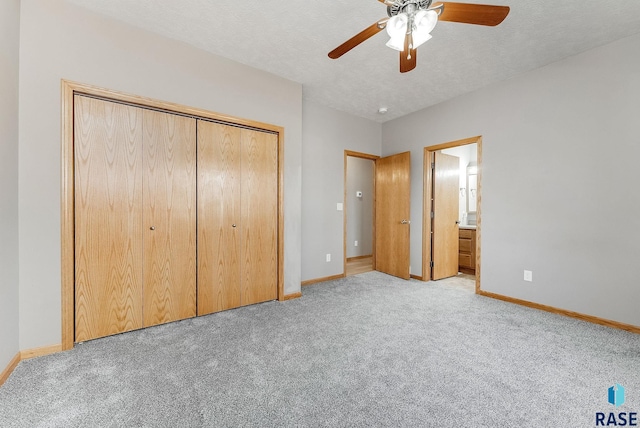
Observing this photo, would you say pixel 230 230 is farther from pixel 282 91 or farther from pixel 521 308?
pixel 521 308

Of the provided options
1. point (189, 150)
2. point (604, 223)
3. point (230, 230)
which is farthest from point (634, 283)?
point (189, 150)

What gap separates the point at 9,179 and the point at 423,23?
286cm

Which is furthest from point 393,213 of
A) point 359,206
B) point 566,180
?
point 566,180

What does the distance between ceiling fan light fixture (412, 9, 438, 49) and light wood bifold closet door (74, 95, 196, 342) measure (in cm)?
212

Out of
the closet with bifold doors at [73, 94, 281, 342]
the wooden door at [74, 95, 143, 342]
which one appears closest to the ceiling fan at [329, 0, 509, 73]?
the closet with bifold doors at [73, 94, 281, 342]

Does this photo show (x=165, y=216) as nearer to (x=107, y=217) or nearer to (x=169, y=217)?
(x=169, y=217)

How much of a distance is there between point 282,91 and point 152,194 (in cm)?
186

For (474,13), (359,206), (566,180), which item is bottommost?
(359,206)

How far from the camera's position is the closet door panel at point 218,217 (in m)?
2.66

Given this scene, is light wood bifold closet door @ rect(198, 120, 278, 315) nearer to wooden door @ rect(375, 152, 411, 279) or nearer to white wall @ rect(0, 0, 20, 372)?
white wall @ rect(0, 0, 20, 372)

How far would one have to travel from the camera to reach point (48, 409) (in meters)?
1.42

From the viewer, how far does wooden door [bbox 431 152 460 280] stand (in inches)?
162

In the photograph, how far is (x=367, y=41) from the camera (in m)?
2.45

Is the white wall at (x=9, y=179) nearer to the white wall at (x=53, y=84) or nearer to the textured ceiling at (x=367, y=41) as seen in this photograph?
the white wall at (x=53, y=84)
